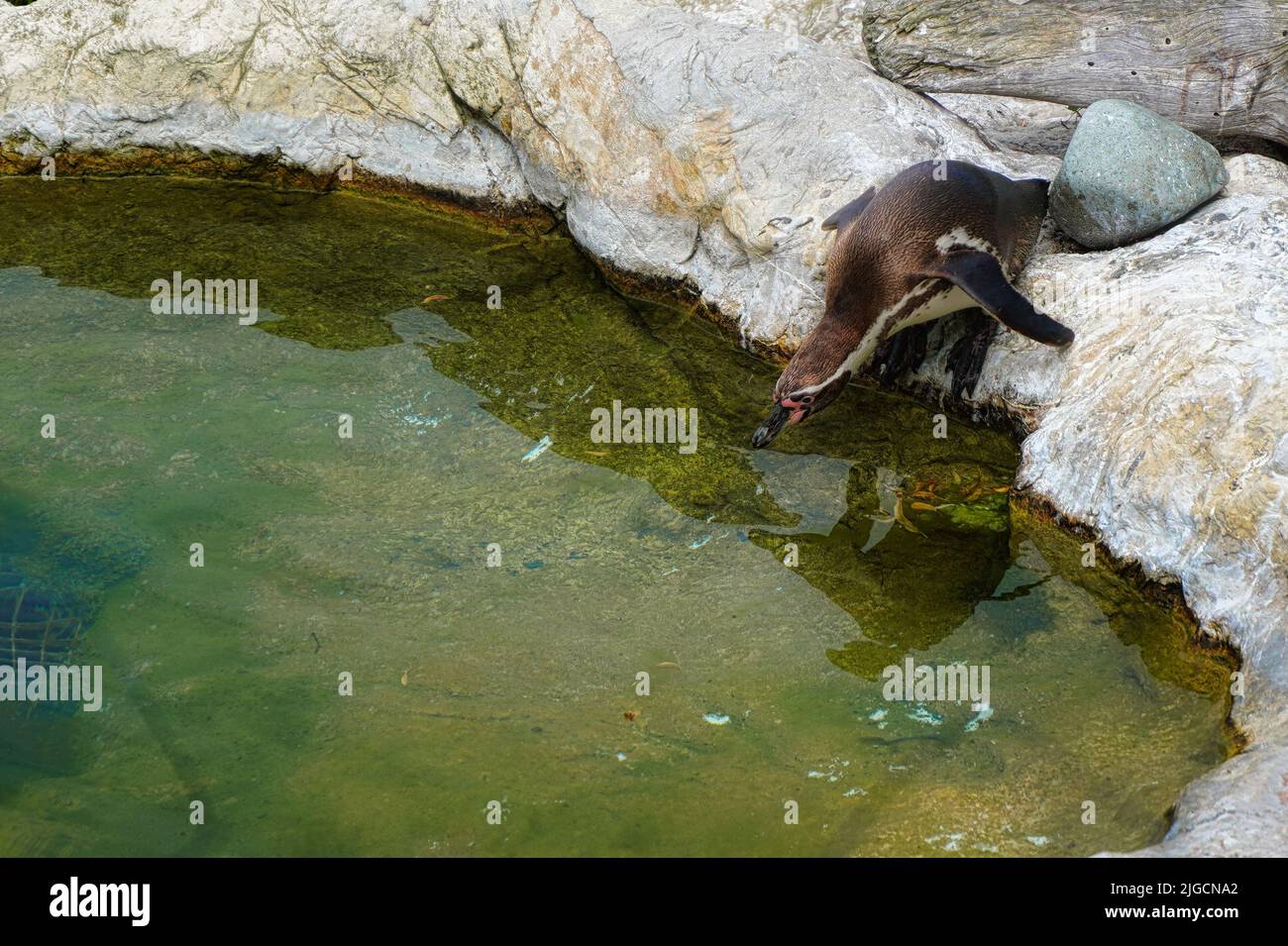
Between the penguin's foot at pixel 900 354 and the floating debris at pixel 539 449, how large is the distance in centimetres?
177

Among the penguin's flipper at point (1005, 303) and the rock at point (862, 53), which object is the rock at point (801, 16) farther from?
the penguin's flipper at point (1005, 303)

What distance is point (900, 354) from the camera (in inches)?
256

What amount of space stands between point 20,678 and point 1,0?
5.74 m

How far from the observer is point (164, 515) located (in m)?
5.61

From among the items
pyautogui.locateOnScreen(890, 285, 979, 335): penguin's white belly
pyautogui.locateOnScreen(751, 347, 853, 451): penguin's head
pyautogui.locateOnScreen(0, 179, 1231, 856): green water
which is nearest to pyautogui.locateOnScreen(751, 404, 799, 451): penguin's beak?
pyautogui.locateOnScreen(751, 347, 853, 451): penguin's head

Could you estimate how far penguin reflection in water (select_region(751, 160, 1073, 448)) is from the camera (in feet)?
18.9

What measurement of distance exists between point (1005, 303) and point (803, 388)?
1.00m

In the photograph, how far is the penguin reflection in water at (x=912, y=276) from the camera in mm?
5762

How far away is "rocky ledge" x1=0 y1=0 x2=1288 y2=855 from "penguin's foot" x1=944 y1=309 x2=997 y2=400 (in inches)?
3.0

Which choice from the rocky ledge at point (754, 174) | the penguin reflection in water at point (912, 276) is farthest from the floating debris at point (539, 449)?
the rocky ledge at point (754, 174)

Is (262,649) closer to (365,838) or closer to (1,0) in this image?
(365,838)

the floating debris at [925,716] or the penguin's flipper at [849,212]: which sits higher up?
the penguin's flipper at [849,212]

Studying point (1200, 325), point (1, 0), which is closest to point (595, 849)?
point (1200, 325)

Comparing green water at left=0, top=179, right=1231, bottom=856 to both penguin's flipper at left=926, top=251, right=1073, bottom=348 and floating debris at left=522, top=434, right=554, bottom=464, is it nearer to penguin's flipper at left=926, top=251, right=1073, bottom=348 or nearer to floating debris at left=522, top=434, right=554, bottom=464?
floating debris at left=522, top=434, right=554, bottom=464
